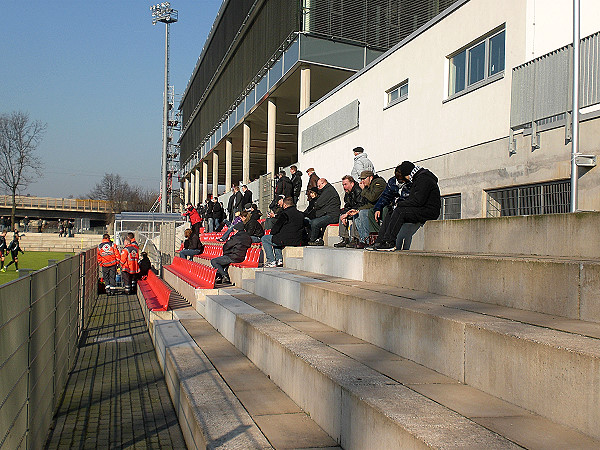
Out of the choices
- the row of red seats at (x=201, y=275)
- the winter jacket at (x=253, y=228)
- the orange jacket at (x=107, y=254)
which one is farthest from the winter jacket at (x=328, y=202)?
the orange jacket at (x=107, y=254)

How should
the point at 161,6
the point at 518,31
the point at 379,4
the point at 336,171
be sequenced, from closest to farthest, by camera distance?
the point at 518,31 < the point at 336,171 < the point at 379,4 < the point at 161,6

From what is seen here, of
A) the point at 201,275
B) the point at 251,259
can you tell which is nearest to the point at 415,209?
the point at 251,259

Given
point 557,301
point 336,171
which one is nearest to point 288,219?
point 336,171

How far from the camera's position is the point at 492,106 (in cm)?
1084

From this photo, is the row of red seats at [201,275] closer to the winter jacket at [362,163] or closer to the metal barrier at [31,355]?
the winter jacket at [362,163]

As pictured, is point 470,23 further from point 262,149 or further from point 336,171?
point 262,149

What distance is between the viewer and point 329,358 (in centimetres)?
428

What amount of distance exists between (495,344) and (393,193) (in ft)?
18.3

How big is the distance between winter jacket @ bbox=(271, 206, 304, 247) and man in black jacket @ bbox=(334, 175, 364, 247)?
3.28 feet

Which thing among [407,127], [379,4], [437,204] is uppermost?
[379,4]

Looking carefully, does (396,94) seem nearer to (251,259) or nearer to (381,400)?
(251,259)

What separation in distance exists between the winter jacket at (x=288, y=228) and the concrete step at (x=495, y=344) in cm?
637

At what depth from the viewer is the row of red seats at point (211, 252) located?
17.0m

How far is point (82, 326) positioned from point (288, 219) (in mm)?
4470
